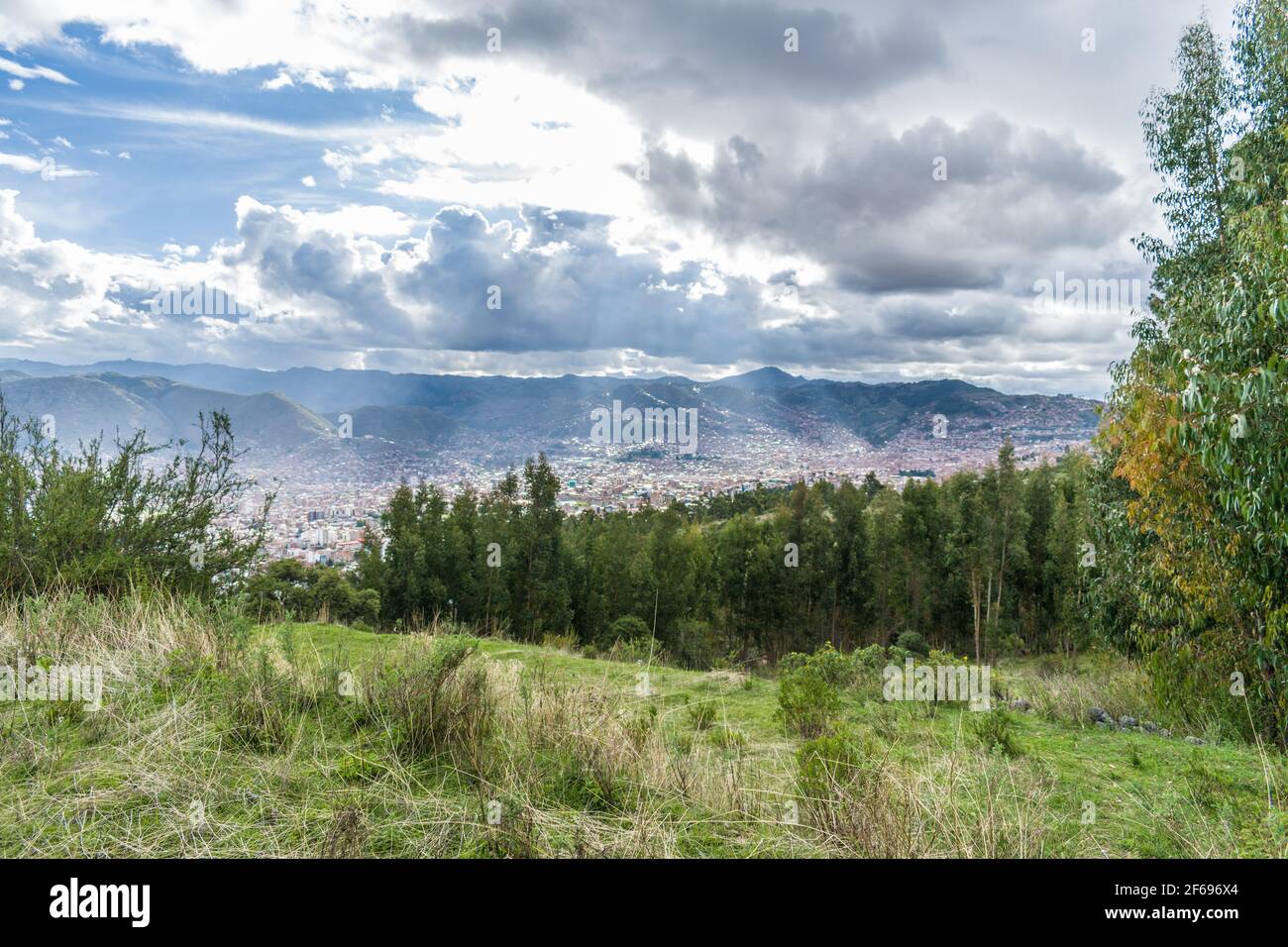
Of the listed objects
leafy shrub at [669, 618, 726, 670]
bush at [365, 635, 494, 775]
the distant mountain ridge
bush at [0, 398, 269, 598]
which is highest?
the distant mountain ridge

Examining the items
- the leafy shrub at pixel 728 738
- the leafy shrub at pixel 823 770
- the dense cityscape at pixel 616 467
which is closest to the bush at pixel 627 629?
the dense cityscape at pixel 616 467

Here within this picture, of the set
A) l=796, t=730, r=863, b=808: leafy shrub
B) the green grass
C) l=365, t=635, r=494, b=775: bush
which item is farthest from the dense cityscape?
l=796, t=730, r=863, b=808: leafy shrub

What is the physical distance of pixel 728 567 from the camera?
115ft

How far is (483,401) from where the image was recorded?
99000 millimetres

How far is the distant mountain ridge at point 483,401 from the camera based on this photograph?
41.1 meters

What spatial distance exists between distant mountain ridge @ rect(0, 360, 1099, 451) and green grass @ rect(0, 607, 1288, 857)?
A: 3030cm

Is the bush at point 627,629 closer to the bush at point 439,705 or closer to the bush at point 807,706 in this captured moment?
the bush at point 807,706

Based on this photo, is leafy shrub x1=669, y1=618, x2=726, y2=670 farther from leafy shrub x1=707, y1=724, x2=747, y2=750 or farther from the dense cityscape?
leafy shrub x1=707, y1=724, x2=747, y2=750

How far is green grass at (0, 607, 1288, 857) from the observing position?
111 inches

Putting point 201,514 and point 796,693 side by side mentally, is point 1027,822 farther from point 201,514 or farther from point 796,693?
point 201,514

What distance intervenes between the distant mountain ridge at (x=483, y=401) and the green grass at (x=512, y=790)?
3030 centimetres

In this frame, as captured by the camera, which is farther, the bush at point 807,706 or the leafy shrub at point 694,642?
the leafy shrub at point 694,642

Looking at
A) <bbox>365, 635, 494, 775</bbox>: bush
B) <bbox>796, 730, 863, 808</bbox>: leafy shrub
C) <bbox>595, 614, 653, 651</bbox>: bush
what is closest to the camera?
<bbox>796, 730, 863, 808</bbox>: leafy shrub
